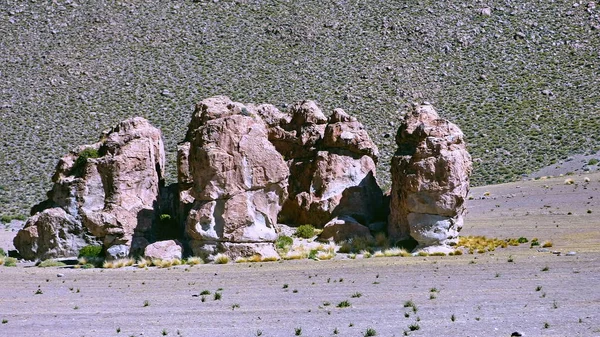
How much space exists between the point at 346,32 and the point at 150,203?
46.6 meters

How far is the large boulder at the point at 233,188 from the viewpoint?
3041cm

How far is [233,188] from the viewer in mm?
30688

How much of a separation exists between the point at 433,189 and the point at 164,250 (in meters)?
9.07

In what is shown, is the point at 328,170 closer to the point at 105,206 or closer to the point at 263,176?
the point at 263,176

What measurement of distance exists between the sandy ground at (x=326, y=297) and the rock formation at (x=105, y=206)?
2431 millimetres

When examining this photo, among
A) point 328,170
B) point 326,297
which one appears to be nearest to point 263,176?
point 328,170

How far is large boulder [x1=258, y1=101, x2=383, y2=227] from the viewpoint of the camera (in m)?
36.0

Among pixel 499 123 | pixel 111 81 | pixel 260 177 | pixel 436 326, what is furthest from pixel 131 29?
pixel 436 326

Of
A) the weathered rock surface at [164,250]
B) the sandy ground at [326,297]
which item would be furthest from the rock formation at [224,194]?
the sandy ground at [326,297]

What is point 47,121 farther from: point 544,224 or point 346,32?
point 544,224

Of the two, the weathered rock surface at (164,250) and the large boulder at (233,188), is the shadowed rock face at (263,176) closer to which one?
the large boulder at (233,188)

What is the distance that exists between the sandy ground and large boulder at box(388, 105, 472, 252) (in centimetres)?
194

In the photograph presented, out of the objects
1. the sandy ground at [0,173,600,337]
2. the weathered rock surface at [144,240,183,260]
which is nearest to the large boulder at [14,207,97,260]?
the sandy ground at [0,173,600,337]

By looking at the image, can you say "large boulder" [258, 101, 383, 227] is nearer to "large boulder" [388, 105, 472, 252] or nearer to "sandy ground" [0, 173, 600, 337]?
"large boulder" [388, 105, 472, 252]
